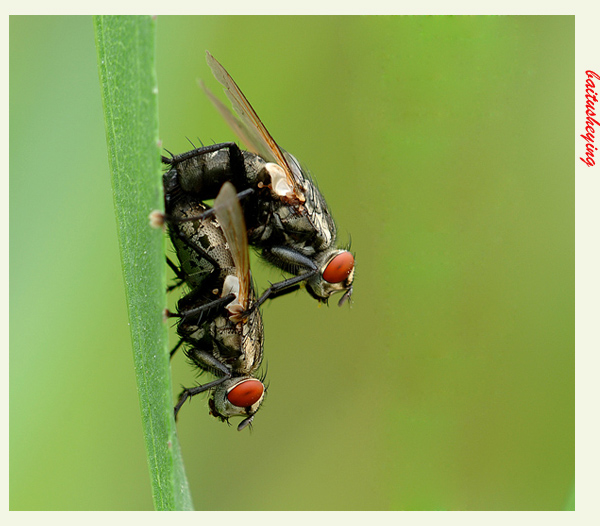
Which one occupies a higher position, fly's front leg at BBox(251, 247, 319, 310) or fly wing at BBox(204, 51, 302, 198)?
fly wing at BBox(204, 51, 302, 198)

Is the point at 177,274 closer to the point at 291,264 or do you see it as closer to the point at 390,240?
the point at 291,264

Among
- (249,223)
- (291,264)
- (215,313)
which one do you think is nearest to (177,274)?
(215,313)

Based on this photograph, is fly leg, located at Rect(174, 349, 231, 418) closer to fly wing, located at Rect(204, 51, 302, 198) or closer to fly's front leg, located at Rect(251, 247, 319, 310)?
fly's front leg, located at Rect(251, 247, 319, 310)

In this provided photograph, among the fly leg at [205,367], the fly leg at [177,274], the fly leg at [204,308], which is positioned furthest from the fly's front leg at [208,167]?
the fly leg at [205,367]

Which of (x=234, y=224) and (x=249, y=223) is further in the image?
(x=249, y=223)

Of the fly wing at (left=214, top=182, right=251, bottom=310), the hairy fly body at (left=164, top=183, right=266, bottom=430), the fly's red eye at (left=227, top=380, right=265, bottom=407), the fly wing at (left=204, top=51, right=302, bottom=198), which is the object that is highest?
the fly wing at (left=204, top=51, right=302, bottom=198)

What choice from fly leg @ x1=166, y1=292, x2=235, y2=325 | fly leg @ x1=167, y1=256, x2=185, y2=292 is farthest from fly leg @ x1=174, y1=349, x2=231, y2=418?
fly leg @ x1=167, y1=256, x2=185, y2=292
